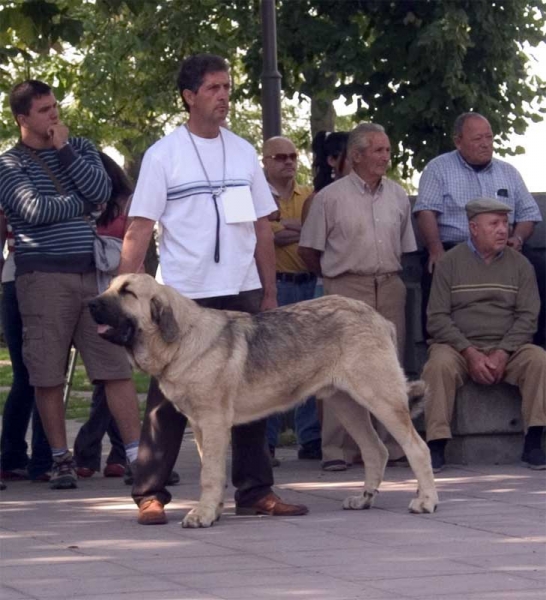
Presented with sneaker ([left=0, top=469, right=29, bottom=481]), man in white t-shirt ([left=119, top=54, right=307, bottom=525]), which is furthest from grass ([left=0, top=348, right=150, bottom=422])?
man in white t-shirt ([left=119, top=54, right=307, bottom=525])

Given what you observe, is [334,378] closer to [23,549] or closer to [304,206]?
[23,549]

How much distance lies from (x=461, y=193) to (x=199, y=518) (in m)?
3.49

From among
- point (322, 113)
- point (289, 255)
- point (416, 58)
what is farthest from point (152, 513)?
point (322, 113)

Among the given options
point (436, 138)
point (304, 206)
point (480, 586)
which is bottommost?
point (480, 586)

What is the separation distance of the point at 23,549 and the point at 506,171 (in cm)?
463

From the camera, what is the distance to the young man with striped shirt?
27.4 ft

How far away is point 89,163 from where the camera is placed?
28.0 feet

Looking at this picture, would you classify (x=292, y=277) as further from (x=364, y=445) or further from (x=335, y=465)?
(x=364, y=445)

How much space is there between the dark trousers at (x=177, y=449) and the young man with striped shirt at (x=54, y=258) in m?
1.14

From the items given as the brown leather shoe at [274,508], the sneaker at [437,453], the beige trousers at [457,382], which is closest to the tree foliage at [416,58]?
the beige trousers at [457,382]

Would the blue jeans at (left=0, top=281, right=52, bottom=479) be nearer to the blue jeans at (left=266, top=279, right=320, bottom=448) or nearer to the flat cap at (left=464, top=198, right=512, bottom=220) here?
the blue jeans at (left=266, top=279, right=320, bottom=448)

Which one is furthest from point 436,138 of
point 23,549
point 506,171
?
point 23,549

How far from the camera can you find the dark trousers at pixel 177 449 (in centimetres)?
729

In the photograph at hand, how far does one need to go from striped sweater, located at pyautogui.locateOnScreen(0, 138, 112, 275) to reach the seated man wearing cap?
2.24 meters
